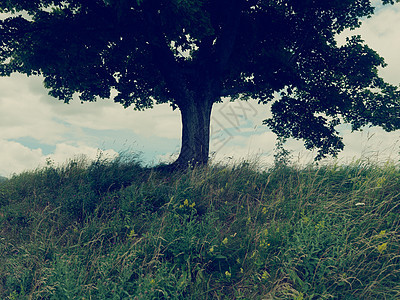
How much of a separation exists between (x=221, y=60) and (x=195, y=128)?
249 cm

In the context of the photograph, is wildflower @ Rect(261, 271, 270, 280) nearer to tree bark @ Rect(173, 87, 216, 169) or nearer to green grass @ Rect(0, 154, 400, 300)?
green grass @ Rect(0, 154, 400, 300)

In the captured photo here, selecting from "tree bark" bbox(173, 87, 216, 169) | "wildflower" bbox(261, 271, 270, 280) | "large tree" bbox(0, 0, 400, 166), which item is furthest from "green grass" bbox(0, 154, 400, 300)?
"large tree" bbox(0, 0, 400, 166)

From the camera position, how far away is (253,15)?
11.3 m

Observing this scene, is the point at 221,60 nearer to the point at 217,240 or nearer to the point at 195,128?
the point at 195,128

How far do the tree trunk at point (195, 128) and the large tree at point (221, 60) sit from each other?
0.12 feet

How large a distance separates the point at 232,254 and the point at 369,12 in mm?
11225

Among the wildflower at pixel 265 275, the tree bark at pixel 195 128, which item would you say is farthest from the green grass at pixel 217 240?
the tree bark at pixel 195 128

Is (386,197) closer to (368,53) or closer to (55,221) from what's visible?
(55,221)

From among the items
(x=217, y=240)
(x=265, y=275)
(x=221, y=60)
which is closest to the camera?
(x=265, y=275)

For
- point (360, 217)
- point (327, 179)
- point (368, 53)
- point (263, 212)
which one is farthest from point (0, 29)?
point (368, 53)

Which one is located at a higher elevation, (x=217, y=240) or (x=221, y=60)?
(x=221, y=60)

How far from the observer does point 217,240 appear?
4934 millimetres

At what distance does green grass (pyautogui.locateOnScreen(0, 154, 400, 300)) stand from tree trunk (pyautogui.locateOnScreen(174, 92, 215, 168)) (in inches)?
127

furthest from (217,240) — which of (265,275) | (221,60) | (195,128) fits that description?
(221,60)
